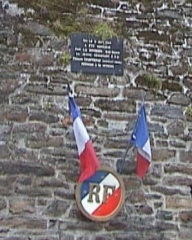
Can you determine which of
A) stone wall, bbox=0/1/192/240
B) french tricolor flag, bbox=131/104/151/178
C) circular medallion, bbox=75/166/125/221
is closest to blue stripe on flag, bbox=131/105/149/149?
french tricolor flag, bbox=131/104/151/178

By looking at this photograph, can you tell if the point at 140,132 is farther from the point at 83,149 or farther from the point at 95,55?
the point at 95,55

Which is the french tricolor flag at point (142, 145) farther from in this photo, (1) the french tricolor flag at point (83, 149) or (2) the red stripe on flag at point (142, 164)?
(1) the french tricolor flag at point (83, 149)

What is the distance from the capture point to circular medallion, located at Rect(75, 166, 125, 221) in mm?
5938

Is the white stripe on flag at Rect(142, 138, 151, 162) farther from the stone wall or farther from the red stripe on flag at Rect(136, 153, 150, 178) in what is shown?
the stone wall

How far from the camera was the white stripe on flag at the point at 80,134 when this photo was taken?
5887 mm

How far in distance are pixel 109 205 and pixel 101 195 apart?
0.33 ft

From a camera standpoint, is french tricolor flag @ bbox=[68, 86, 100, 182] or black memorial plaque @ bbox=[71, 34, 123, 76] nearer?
french tricolor flag @ bbox=[68, 86, 100, 182]

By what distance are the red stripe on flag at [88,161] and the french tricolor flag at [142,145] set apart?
354 millimetres

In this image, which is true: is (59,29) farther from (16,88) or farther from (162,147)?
(162,147)

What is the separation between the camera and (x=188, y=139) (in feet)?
20.9

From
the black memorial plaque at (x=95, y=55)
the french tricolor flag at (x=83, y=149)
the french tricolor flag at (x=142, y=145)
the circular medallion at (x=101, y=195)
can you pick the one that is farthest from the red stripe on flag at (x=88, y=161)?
the black memorial plaque at (x=95, y=55)

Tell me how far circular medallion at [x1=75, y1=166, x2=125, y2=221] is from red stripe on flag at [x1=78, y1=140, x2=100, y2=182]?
143 mm

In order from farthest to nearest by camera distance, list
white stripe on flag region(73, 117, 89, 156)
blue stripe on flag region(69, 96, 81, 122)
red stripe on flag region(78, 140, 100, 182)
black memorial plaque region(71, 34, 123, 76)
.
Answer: black memorial plaque region(71, 34, 123, 76) < blue stripe on flag region(69, 96, 81, 122) < white stripe on flag region(73, 117, 89, 156) < red stripe on flag region(78, 140, 100, 182)

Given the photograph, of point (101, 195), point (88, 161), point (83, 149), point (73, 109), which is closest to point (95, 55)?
point (73, 109)
